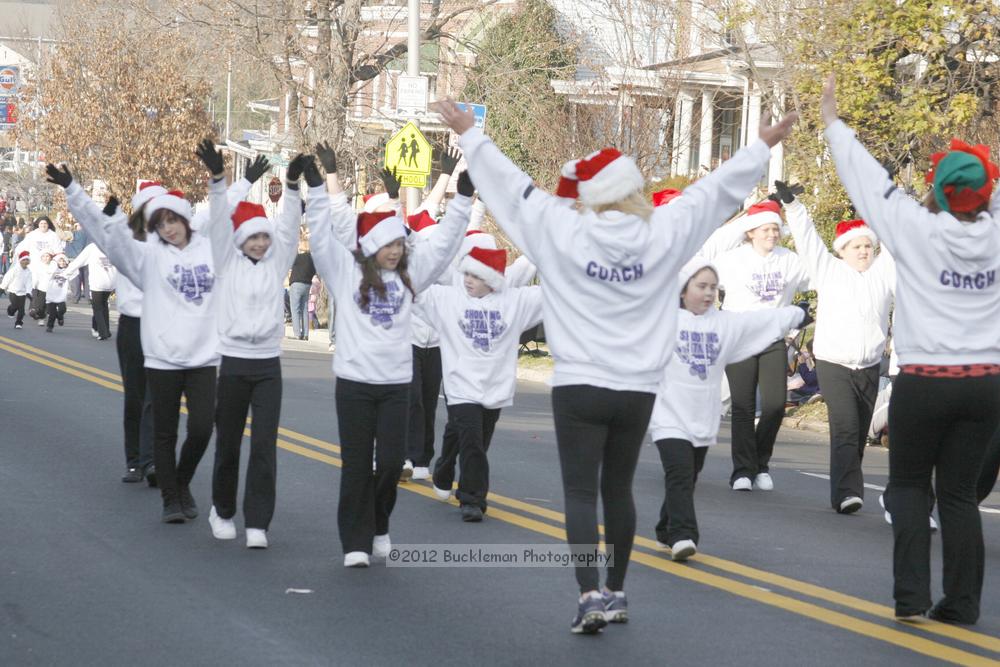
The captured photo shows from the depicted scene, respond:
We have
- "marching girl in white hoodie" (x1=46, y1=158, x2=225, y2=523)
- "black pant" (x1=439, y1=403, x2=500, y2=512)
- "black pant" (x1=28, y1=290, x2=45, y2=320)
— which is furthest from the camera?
"black pant" (x1=28, y1=290, x2=45, y2=320)

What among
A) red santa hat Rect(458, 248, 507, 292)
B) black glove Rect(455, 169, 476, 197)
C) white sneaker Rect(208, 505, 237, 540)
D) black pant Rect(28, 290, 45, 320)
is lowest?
black pant Rect(28, 290, 45, 320)

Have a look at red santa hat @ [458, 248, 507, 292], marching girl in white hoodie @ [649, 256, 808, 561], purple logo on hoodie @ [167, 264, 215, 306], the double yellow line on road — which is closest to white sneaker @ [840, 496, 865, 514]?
marching girl in white hoodie @ [649, 256, 808, 561]

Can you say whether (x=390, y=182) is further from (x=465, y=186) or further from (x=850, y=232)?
(x=850, y=232)

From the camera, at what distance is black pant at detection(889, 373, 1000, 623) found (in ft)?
21.7

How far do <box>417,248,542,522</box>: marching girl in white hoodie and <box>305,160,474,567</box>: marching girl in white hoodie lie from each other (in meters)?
1.58

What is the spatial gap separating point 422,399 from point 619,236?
4.72 meters

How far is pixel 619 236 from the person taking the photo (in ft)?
20.0

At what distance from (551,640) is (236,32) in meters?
23.1

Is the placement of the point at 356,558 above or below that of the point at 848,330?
below

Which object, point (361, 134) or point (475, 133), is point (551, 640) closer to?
point (475, 133)

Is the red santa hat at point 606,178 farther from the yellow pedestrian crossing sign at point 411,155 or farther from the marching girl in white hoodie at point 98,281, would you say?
the marching girl in white hoodie at point 98,281

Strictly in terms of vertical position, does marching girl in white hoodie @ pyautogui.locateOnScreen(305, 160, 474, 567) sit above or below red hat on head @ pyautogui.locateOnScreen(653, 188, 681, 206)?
below

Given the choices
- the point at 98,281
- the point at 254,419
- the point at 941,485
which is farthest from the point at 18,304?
the point at 941,485

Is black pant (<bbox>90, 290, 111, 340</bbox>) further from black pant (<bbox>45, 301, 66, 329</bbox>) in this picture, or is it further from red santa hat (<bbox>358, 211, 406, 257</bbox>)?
red santa hat (<bbox>358, 211, 406, 257</bbox>)
